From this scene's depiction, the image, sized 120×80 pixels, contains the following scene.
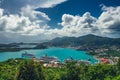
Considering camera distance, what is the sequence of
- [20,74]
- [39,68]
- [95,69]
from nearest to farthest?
[20,74]
[39,68]
[95,69]

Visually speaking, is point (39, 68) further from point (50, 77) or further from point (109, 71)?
point (109, 71)

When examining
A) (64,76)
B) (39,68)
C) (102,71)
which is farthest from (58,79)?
(102,71)

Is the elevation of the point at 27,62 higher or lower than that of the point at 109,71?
higher

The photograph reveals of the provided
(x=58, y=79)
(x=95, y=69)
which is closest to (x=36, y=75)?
(x=58, y=79)

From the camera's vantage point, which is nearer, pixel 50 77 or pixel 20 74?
pixel 20 74

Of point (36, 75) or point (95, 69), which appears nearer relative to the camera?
point (36, 75)

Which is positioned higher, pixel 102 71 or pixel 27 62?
pixel 27 62

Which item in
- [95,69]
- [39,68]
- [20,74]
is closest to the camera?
[20,74]

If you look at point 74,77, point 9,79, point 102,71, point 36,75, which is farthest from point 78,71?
point 9,79

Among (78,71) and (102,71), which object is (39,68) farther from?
(102,71)
